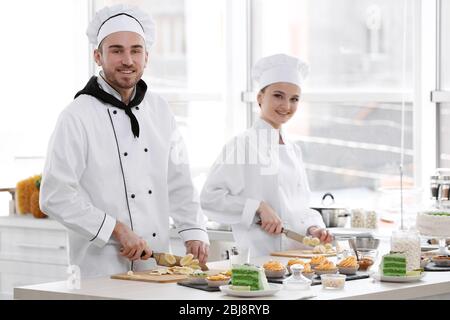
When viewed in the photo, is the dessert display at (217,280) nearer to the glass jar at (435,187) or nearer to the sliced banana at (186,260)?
the sliced banana at (186,260)

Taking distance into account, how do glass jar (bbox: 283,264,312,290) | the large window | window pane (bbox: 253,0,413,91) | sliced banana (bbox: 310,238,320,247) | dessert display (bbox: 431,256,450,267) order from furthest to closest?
1. the large window
2. window pane (bbox: 253,0,413,91)
3. sliced banana (bbox: 310,238,320,247)
4. dessert display (bbox: 431,256,450,267)
5. glass jar (bbox: 283,264,312,290)

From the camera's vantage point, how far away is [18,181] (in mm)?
5953

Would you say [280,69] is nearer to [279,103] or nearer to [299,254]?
[279,103]

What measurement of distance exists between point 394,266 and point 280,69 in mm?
1496

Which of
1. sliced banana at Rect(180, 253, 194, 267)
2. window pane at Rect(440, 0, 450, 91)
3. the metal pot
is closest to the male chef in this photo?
sliced banana at Rect(180, 253, 194, 267)

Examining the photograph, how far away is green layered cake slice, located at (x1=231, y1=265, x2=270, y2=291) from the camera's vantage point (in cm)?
297

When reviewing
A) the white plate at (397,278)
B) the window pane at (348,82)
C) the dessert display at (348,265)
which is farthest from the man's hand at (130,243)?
the window pane at (348,82)

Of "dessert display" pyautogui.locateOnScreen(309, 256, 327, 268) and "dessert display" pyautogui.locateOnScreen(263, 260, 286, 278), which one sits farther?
"dessert display" pyautogui.locateOnScreen(309, 256, 327, 268)

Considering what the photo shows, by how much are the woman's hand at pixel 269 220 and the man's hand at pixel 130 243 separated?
0.87m

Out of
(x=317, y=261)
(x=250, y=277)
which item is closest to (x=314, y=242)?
(x=317, y=261)

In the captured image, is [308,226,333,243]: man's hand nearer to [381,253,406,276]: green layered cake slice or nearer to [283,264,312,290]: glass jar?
[381,253,406,276]: green layered cake slice

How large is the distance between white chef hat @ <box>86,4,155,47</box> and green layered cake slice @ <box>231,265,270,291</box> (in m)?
1.21
